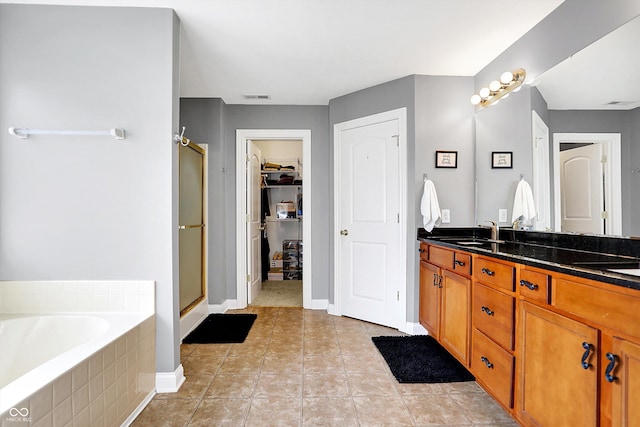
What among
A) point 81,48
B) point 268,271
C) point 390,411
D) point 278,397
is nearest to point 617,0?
point 390,411

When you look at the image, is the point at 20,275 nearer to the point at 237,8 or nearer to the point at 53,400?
the point at 53,400

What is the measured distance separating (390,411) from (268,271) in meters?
3.70

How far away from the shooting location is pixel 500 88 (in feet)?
8.14

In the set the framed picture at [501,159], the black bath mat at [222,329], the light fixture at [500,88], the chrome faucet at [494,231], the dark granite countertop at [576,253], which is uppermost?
the light fixture at [500,88]

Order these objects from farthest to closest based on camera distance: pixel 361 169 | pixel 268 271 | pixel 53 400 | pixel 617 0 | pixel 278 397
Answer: pixel 268 271 → pixel 361 169 → pixel 278 397 → pixel 617 0 → pixel 53 400

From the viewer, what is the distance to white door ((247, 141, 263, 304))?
3789mm

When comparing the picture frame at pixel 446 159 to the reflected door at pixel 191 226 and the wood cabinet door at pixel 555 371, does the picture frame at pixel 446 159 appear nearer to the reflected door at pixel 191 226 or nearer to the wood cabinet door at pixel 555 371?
the wood cabinet door at pixel 555 371

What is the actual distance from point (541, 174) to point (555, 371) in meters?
1.39

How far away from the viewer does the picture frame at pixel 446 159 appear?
292 centimetres

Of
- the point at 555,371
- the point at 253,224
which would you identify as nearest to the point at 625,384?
the point at 555,371

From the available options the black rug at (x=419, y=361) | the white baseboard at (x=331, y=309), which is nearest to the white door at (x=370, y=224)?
the white baseboard at (x=331, y=309)

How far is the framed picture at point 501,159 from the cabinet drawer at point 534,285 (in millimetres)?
1330

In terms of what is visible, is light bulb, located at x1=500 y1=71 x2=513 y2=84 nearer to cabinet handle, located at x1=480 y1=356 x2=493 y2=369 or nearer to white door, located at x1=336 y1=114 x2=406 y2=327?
white door, located at x1=336 y1=114 x2=406 y2=327

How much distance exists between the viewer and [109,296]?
1.94 m
